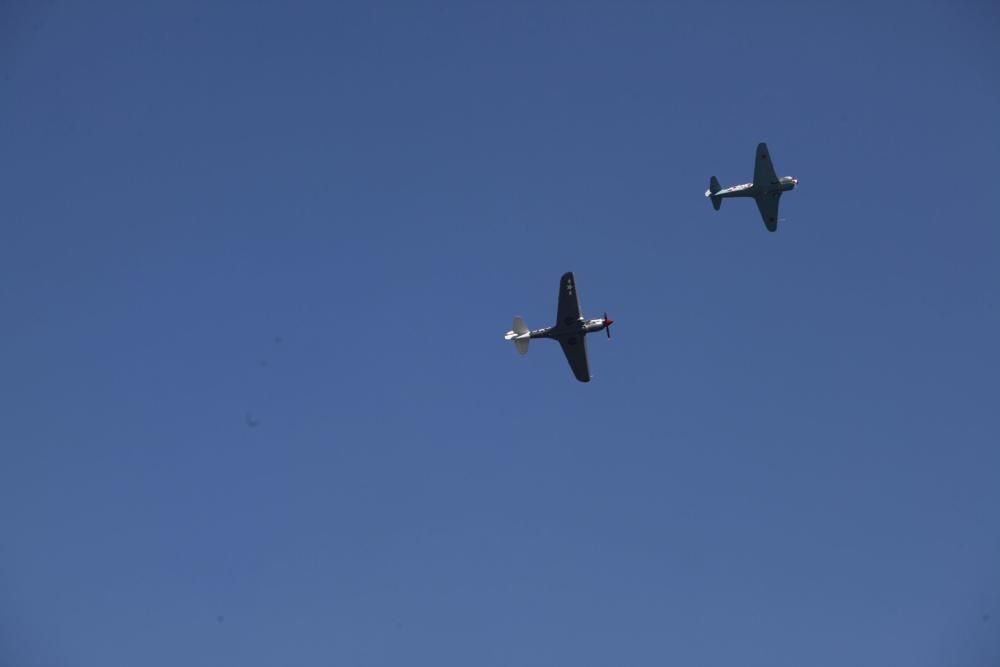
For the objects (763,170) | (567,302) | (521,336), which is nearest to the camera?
(567,302)

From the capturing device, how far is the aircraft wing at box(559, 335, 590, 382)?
438 ft

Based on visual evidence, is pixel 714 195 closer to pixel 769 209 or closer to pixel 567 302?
pixel 769 209

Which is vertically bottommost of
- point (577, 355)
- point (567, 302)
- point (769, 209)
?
point (577, 355)

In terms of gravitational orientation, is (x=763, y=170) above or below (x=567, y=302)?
above

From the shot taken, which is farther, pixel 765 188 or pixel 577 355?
pixel 765 188

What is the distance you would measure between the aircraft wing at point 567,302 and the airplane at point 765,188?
113 ft

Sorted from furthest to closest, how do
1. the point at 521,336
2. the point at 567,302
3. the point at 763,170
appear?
the point at 763,170
the point at 521,336
the point at 567,302

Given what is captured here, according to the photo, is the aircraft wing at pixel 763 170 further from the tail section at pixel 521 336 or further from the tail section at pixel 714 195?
the tail section at pixel 521 336

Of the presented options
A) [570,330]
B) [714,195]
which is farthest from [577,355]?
[714,195]

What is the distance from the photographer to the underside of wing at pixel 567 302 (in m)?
130

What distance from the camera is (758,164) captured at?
145 m

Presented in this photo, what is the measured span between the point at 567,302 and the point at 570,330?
383 centimetres

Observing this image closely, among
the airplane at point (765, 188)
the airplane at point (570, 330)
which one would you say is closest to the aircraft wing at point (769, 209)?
the airplane at point (765, 188)

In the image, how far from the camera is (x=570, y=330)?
133 meters
